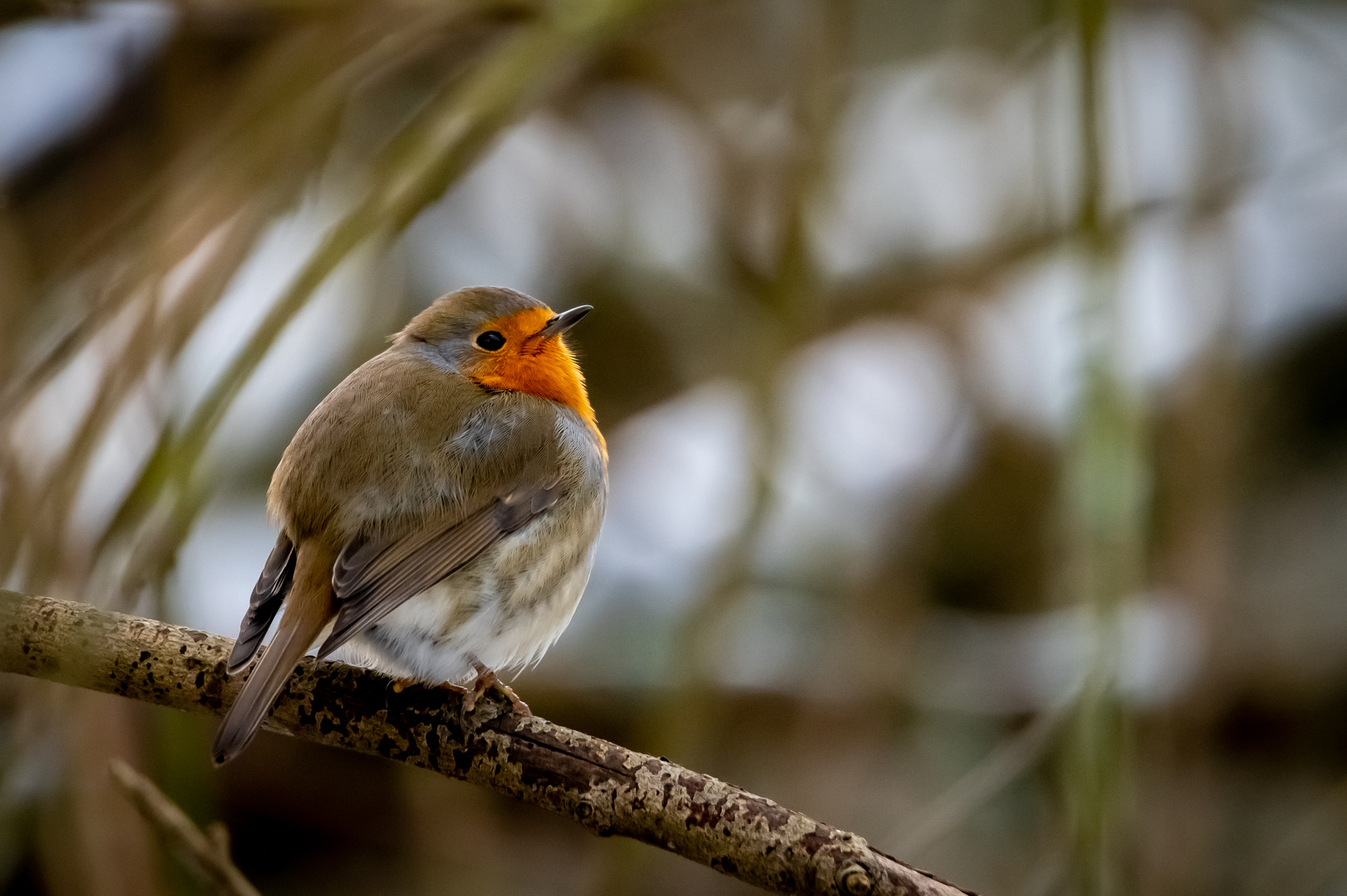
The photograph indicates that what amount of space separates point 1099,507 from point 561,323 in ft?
4.42

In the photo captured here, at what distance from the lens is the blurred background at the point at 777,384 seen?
194 centimetres

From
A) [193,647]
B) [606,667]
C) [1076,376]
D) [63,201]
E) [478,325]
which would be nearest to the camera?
[1076,376]

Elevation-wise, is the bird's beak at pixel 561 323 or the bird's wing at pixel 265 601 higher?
the bird's beak at pixel 561 323

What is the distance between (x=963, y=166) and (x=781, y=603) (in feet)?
6.24

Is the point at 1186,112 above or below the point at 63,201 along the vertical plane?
above

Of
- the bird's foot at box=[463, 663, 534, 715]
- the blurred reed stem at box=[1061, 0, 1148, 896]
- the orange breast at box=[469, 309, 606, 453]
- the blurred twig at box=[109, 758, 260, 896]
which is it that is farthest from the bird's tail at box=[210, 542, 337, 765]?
the blurred reed stem at box=[1061, 0, 1148, 896]

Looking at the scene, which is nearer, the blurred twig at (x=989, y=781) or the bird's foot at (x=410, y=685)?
the bird's foot at (x=410, y=685)

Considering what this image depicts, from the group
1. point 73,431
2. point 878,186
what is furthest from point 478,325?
point 878,186

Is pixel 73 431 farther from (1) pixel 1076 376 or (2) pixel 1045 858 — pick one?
(2) pixel 1045 858

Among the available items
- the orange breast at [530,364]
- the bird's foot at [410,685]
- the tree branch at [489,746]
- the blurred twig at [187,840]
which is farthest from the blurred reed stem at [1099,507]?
the orange breast at [530,364]

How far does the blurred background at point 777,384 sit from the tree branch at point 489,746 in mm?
96

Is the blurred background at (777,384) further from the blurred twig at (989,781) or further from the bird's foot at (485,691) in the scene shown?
the bird's foot at (485,691)

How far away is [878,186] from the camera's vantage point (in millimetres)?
5148

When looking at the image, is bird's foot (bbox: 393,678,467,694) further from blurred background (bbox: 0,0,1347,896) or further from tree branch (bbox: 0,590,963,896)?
blurred background (bbox: 0,0,1347,896)
